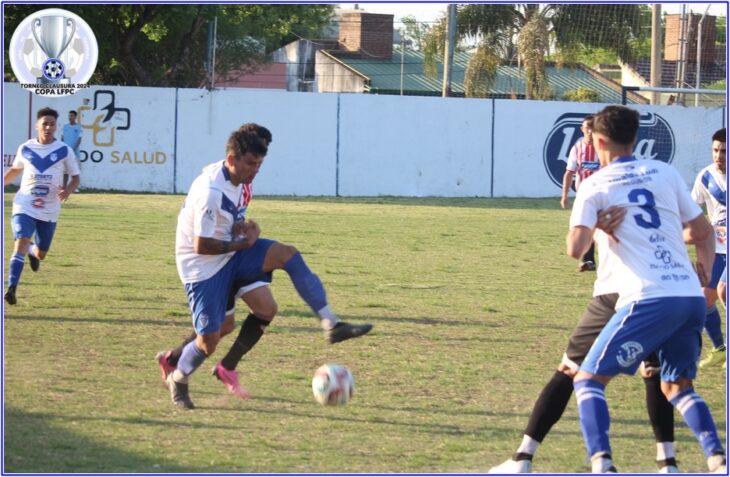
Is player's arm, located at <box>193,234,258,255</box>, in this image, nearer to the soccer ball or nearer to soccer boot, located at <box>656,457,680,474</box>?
the soccer ball

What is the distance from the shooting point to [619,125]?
5.53m

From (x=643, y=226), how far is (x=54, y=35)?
91.3 ft

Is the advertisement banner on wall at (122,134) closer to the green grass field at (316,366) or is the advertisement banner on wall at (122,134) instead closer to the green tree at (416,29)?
the green grass field at (316,366)

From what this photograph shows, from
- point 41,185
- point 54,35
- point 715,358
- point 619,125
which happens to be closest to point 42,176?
point 41,185

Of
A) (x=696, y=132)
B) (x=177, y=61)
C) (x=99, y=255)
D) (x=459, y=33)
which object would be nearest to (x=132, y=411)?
(x=99, y=255)

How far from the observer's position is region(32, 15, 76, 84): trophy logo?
29.5 m

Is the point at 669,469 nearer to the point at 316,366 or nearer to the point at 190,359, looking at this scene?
the point at 190,359

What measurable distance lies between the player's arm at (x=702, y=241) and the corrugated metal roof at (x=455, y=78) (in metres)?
30.9

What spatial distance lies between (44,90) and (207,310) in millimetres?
22092

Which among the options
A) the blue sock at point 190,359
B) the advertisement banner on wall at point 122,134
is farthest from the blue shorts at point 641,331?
the advertisement banner on wall at point 122,134

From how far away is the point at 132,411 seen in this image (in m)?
7.16

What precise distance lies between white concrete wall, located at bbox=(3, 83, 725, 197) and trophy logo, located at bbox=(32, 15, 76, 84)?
6.47 ft

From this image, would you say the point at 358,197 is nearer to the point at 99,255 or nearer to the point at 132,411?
the point at 99,255

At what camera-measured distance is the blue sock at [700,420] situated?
5598mm
